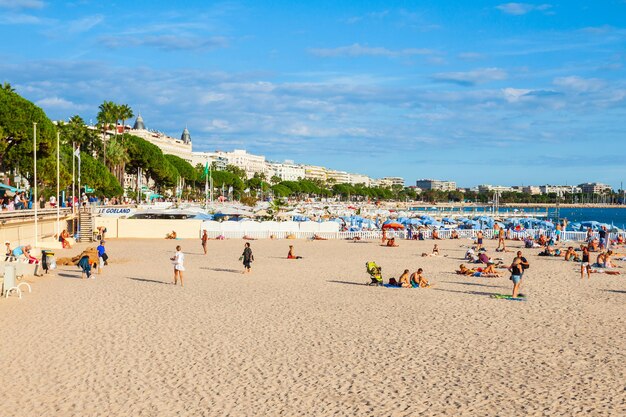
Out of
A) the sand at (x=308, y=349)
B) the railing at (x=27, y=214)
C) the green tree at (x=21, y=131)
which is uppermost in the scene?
the green tree at (x=21, y=131)

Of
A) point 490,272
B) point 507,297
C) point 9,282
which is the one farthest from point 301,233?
point 9,282

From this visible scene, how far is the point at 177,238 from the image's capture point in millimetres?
39031

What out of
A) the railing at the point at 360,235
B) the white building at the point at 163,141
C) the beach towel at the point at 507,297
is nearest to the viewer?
the beach towel at the point at 507,297

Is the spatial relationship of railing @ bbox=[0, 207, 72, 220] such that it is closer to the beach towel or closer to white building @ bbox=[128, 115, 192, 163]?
the beach towel

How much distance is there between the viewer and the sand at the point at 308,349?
8.23 metres

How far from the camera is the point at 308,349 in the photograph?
1102cm

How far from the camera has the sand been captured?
A: 8227 millimetres

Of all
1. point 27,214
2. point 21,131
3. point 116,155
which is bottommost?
point 27,214

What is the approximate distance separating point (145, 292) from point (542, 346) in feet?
34.8

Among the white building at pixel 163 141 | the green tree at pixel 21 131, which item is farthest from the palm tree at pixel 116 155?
the white building at pixel 163 141

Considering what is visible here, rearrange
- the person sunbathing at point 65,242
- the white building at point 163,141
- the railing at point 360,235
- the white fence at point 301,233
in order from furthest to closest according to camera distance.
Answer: the white building at point 163,141 → the railing at point 360,235 → the white fence at point 301,233 → the person sunbathing at point 65,242

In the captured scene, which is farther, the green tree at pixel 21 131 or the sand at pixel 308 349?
the green tree at pixel 21 131

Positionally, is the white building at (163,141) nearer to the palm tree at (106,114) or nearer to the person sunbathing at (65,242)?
the palm tree at (106,114)

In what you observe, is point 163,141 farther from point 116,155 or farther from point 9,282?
point 9,282
